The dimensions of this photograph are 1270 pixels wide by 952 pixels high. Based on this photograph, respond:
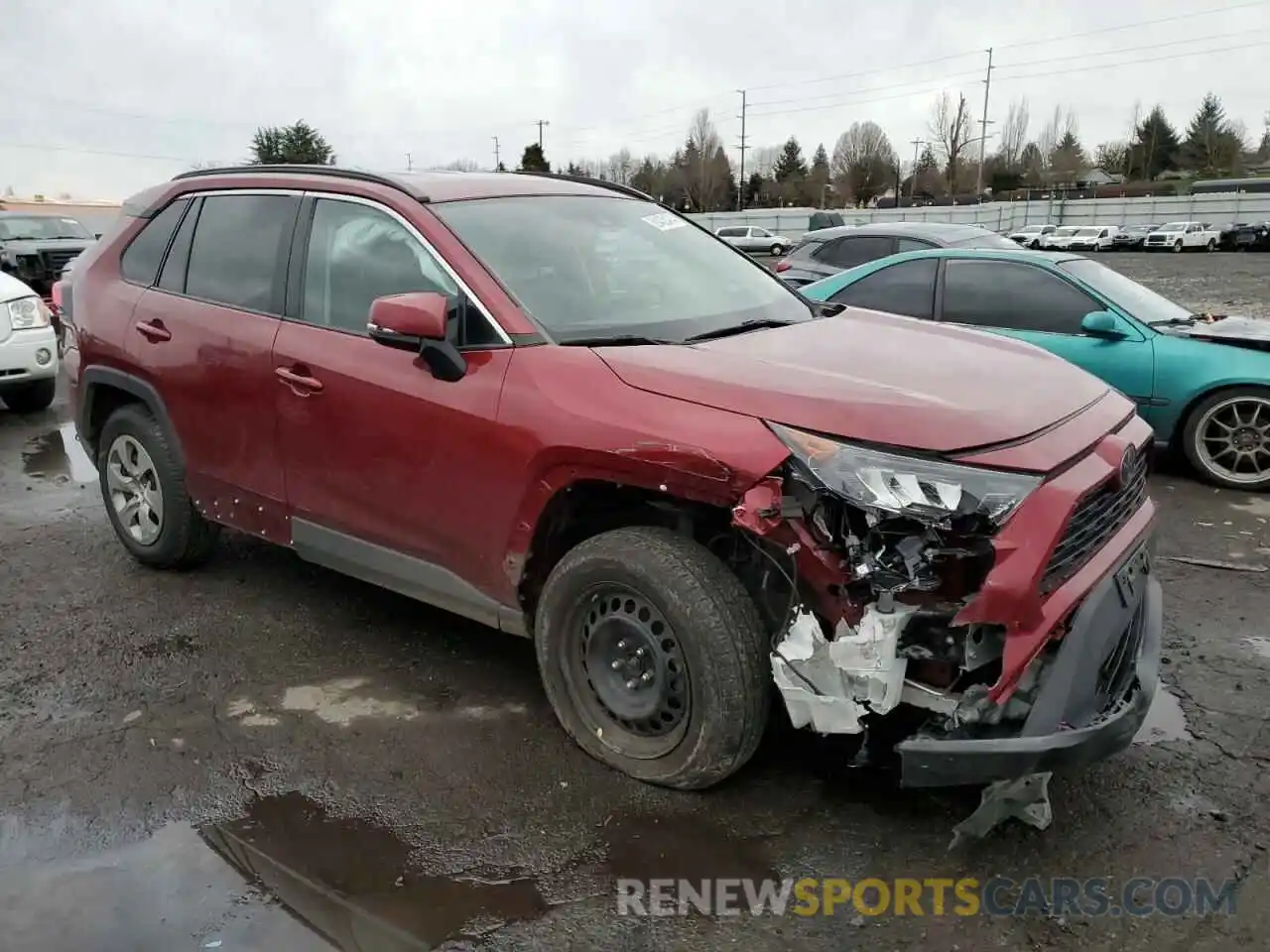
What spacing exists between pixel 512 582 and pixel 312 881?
1.07 m

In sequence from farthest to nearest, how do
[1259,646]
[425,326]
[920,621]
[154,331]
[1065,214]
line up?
[1065,214]
[154,331]
[1259,646]
[425,326]
[920,621]

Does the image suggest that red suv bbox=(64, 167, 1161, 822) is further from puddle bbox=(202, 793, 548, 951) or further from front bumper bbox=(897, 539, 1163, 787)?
puddle bbox=(202, 793, 548, 951)

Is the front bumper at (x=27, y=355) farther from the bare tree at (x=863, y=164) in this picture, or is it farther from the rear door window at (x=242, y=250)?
the bare tree at (x=863, y=164)

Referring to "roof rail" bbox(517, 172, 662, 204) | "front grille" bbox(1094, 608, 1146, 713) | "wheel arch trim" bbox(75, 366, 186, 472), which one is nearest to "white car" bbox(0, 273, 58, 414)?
"wheel arch trim" bbox(75, 366, 186, 472)

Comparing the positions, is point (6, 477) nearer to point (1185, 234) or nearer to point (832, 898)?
point (832, 898)

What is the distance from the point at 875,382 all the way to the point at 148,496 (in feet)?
11.8

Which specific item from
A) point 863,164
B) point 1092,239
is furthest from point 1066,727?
point 863,164

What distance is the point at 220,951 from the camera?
8.13 feet

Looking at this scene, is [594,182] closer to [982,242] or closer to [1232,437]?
[1232,437]

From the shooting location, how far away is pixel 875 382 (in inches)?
115

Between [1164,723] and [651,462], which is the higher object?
[651,462]

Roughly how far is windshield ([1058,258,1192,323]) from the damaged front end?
471cm

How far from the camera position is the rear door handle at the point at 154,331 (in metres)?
4.39

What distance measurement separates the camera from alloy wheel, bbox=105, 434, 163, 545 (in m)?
4.71
